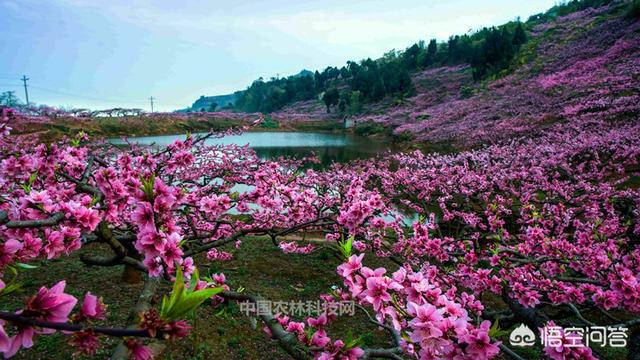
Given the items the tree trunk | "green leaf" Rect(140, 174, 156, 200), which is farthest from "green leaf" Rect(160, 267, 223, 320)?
the tree trunk

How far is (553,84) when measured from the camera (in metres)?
34.8

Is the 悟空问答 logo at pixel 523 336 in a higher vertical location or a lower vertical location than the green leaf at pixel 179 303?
lower

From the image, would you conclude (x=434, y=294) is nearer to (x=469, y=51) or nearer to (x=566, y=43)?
(x=566, y=43)

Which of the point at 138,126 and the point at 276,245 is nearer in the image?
the point at 276,245

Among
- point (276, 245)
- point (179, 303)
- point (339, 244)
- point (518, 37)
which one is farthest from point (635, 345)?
point (518, 37)

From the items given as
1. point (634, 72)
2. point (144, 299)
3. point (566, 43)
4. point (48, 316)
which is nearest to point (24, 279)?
point (144, 299)

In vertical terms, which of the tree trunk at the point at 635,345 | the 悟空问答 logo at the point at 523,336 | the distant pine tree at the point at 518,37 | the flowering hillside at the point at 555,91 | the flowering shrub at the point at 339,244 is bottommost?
Result: the 悟空问答 logo at the point at 523,336

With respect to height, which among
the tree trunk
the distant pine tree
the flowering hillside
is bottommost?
the tree trunk

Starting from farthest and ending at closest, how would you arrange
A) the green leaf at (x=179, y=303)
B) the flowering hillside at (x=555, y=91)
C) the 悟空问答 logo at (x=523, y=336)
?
the flowering hillside at (x=555, y=91), the 悟空问答 logo at (x=523, y=336), the green leaf at (x=179, y=303)

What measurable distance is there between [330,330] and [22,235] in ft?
18.0

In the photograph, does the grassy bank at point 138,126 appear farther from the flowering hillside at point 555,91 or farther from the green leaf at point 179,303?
the green leaf at point 179,303

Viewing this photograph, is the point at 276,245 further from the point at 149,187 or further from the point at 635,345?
the point at 635,345

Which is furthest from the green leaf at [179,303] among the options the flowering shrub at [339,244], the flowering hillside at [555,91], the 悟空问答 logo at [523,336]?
the flowering hillside at [555,91]

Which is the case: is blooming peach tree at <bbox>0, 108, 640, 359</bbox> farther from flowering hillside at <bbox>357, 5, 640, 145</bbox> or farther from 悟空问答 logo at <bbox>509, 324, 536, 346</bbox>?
flowering hillside at <bbox>357, 5, 640, 145</bbox>
